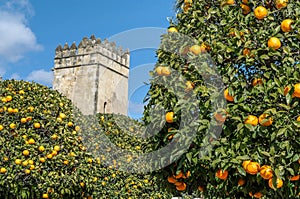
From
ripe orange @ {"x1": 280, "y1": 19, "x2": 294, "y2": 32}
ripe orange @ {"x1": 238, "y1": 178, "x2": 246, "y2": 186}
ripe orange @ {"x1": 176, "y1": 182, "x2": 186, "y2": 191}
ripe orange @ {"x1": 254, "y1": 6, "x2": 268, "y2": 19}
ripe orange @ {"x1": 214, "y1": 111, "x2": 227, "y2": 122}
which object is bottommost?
ripe orange @ {"x1": 176, "y1": 182, "x2": 186, "y2": 191}

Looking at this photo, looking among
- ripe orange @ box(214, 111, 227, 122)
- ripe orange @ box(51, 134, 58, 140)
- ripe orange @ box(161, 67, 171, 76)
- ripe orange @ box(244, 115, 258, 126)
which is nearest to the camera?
ripe orange @ box(244, 115, 258, 126)

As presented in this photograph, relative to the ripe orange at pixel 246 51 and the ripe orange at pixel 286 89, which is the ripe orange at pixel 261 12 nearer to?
the ripe orange at pixel 246 51

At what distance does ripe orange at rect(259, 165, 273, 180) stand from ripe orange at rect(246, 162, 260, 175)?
0.03 m

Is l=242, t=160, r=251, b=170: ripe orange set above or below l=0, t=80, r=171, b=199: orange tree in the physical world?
below

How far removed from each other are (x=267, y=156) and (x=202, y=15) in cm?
156

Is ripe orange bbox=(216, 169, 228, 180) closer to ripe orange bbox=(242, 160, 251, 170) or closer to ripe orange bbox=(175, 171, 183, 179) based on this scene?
ripe orange bbox=(242, 160, 251, 170)

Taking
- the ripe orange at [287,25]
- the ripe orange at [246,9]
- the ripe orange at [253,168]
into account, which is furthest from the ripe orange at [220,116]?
the ripe orange at [246,9]

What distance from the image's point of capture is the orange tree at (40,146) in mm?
5648

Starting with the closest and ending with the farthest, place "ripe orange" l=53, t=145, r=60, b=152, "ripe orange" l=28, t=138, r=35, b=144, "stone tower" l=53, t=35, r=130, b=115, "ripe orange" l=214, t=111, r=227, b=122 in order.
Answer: "ripe orange" l=214, t=111, r=227, b=122
"ripe orange" l=28, t=138, r=35, b=144
"ripe orange" l=53, t=145, r=60, b=152
"stone tower" l=53, t=35, r=130, b=115

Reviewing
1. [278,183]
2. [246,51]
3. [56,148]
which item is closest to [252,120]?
[278,183]

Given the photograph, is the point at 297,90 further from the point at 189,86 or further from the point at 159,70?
the point at 159,70

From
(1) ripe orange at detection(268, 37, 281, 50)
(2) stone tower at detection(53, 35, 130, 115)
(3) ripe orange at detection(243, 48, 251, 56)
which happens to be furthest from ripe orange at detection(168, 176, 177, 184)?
(2) stone tower at detection(53, 35, 130, 115)

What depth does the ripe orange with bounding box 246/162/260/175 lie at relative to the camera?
10.1 feet

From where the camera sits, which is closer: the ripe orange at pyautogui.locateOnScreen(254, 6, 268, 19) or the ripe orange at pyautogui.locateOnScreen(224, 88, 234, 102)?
the ripe orange at pyautogui.locateOnScreen(224, 88, 234, 102)
